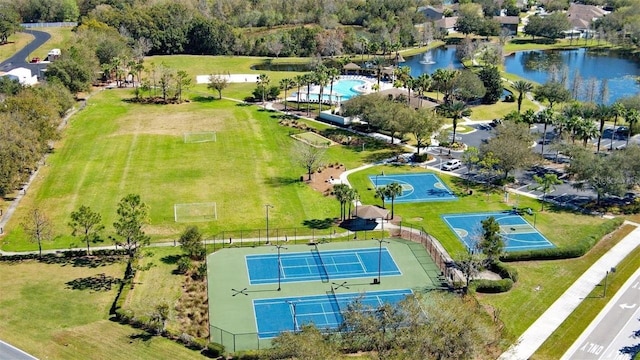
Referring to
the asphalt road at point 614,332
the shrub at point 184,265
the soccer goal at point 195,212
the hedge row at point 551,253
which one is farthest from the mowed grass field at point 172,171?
the asphalt road at point 614,332

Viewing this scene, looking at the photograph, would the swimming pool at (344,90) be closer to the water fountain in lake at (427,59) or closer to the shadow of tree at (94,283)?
the water fountain in lake at (427,59)

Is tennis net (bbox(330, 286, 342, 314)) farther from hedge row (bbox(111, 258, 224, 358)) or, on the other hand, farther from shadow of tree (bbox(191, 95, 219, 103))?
shadow of tree (bbox(191, 95, 219, 103))

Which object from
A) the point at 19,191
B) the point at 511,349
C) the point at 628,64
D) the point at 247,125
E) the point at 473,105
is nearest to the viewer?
the point at 511,349

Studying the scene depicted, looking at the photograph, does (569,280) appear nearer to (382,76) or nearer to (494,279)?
(494,279)

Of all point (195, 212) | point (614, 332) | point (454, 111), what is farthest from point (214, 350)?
point (454, 111)

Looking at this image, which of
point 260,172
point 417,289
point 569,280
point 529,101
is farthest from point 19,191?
point 529,101

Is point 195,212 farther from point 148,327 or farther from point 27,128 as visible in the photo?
point 27,128
